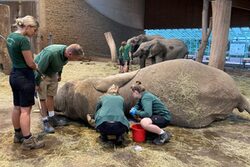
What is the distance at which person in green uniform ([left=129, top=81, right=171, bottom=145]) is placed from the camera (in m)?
3.79

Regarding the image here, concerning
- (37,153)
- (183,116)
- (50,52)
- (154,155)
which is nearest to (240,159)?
(154,155)

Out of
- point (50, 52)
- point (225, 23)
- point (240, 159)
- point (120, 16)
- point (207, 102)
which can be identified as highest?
point (120, 16)

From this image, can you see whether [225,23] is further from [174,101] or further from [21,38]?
[21,38]

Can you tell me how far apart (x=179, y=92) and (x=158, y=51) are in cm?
591

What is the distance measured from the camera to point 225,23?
7.33 metres

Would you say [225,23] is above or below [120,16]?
below

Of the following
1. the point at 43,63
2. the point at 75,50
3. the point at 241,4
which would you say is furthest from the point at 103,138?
the point at 241,4

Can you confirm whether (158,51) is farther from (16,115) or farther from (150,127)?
(16,115)

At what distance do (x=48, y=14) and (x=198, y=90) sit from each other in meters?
11.6

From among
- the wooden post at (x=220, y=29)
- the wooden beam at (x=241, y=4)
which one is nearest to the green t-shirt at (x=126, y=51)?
the wooden post at (x=220, y=29)

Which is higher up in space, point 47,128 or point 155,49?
point 155,49

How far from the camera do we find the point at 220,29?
7363 millimetres

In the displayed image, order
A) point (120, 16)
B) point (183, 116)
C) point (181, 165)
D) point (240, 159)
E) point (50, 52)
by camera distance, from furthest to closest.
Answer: point (120, 16) → point (183, 116) → point (50, 52) → point (240, 159) → point (181, 165)

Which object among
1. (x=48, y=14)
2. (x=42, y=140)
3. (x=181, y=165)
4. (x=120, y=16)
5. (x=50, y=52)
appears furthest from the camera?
(x=120, y=16)
